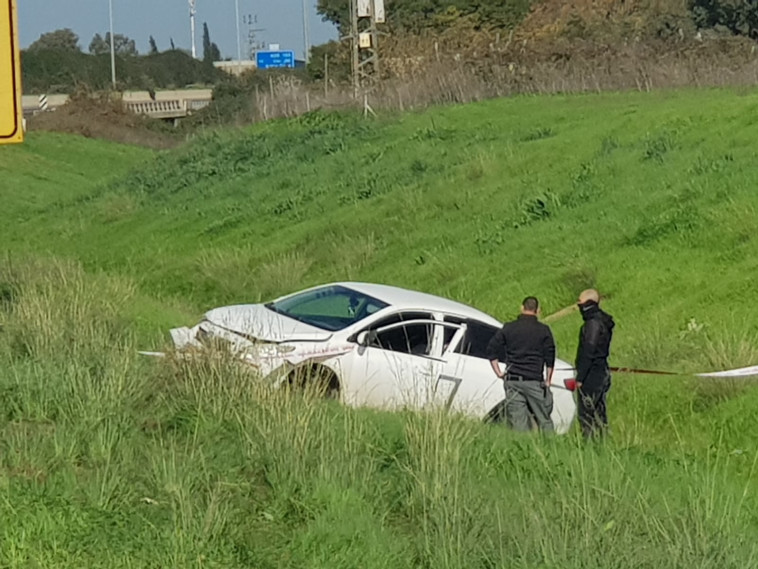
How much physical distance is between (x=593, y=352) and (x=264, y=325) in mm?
3237

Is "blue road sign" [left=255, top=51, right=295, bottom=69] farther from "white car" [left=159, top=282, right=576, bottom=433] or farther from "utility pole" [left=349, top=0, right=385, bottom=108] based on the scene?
"white car" [left=159, top=282, right=576, bottom=433]

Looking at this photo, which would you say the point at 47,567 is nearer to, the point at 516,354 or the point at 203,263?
the point at 516,354

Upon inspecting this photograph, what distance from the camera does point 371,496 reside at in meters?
7.52

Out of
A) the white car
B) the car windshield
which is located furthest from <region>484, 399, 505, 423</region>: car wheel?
the car windshield

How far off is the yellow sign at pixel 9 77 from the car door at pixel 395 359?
4943 millimetres

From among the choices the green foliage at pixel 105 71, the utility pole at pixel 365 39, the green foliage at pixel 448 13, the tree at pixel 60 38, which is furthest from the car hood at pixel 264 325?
the tree at pixel 60 38

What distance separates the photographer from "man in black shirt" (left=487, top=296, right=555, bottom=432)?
11.7m

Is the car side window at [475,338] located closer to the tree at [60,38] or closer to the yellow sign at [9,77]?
the yellow sign at [9,77]

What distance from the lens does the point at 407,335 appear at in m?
13.1

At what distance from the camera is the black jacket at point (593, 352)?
1177 cm

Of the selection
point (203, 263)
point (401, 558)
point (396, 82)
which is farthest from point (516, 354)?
point (396, 82)

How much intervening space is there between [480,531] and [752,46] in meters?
32.5

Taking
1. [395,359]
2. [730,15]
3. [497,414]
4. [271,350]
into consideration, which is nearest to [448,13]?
[730,15]

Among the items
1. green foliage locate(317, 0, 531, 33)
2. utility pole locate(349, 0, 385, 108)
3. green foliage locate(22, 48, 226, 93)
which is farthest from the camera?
green foliage locate(22, 48, 226, 93)
